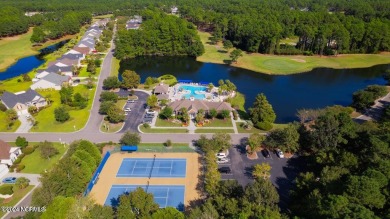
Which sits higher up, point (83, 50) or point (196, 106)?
point (83, 50)

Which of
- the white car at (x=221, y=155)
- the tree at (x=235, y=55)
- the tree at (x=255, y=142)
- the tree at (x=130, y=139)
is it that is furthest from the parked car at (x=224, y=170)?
the tree at (x=235, y=55)

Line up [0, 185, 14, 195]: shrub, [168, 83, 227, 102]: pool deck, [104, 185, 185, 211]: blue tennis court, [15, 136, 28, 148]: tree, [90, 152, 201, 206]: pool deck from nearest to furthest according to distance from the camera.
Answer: [104, 185, 185, 211]: blue tennis court → [0, 185, 14, 195]: shrub → [90, 152, 201, 206]: pool deck → [15, 136, 28, 148]: tree → [168, 83, 227, 102]: pool deck

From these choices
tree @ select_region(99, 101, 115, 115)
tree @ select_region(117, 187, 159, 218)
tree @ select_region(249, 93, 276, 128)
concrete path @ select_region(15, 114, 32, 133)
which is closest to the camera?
tree @ select_region(117, 187, 159, 218)

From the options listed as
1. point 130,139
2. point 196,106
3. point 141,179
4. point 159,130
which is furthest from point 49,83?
point 141,179

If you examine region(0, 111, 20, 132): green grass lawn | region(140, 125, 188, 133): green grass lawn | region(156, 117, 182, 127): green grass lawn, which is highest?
region(156, 117, 182, 127): green grass lawn

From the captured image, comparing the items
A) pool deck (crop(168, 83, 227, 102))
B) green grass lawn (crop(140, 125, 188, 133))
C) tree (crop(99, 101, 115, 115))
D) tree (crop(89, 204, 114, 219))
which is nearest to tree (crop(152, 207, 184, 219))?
tree (crop(89, 204, 114, 219))

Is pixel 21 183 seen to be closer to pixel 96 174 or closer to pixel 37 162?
pixel 37 162

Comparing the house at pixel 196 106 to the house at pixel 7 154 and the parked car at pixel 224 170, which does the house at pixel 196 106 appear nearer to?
the parked car at pixel 224 170

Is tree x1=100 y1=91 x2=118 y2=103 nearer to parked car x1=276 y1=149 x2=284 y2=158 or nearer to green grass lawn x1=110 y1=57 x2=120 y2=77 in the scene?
green grass lawn x1=110 y1=57 x2=120 y2=77
